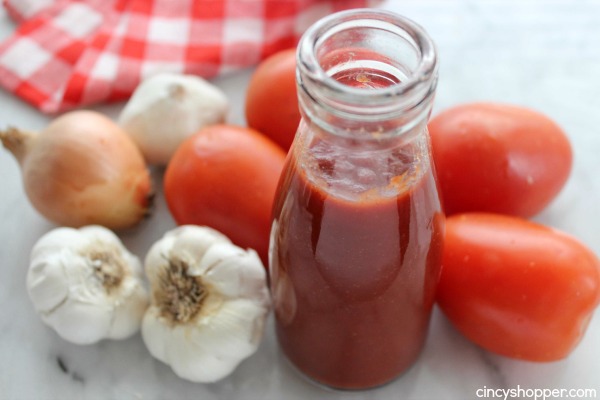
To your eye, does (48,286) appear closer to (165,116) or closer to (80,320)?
(80,320)

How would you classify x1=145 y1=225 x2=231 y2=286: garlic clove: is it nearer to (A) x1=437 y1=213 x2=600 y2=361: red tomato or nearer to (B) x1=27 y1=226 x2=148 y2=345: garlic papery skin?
(B) x1=27 y1=226 x2=148 y2=345: garlic papery skin

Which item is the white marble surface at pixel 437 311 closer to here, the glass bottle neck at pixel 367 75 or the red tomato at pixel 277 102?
the red tomato at pixel 277 102

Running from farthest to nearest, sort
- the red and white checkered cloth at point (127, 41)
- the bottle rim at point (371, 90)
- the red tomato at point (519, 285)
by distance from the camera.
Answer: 1. the red and white checkered cloth at point (127, 41)
2. the red tomato at point (519, 285)
3. the bottle rim at point (371, 90)

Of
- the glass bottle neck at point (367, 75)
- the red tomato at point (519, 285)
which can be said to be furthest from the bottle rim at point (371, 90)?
the red tomato at point (519, 285)

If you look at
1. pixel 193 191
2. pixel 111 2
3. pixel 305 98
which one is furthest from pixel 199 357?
pixel 111 2

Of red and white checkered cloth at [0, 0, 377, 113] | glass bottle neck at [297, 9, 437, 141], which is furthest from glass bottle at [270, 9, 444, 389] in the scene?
red and white checkered cloth at [0, 0, 377, 113]
